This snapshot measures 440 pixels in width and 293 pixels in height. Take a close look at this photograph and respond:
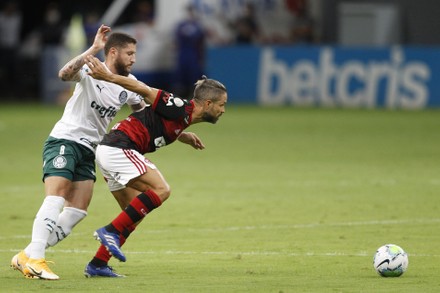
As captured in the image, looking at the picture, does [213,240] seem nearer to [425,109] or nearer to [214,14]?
[425,109]

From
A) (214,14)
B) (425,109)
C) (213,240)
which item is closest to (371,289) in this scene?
(213,240)

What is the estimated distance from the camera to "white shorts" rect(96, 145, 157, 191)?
9688mm

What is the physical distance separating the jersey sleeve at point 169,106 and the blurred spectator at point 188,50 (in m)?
24.0

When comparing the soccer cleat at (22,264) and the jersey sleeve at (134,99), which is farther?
the jersey sleeve at (134,99)

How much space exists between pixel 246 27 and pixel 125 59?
80.5ft

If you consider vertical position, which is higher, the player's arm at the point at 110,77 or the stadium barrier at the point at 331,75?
the player's arm at the point at 110,77

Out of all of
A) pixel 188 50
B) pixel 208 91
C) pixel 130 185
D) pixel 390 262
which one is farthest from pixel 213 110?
pixel 188 50

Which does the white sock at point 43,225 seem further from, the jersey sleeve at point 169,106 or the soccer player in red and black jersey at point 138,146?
the jersey sleeve at point 169,106

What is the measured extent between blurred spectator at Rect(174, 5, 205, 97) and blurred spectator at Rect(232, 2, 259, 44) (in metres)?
1.08

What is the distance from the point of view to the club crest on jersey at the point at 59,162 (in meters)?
9.80

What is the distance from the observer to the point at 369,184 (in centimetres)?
1709

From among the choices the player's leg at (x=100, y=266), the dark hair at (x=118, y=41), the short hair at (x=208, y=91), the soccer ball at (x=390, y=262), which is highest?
the dark hair at (x=118, y=41)

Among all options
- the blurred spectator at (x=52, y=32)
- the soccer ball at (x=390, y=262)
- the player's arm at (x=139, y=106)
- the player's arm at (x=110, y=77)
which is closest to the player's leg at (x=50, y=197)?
the player's arm at (x=139, y=106)

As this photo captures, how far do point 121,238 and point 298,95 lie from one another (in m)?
22.9
